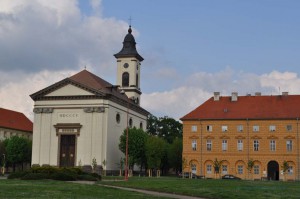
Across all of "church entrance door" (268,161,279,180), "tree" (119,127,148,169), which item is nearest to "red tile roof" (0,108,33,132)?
"tree" (119,127,148,169)

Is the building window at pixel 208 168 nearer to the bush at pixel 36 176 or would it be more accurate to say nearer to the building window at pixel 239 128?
the building window at pixel 239 128

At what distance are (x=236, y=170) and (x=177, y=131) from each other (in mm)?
44265

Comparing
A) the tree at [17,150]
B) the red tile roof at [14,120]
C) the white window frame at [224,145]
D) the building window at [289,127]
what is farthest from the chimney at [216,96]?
the red tile roof at [14,120]

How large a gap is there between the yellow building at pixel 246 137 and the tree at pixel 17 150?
32.5m

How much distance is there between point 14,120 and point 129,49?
37.8 m

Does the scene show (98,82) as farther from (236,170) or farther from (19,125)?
(19,125)

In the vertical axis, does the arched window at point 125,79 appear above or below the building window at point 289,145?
above

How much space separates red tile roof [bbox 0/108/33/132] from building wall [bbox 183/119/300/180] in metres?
51.2

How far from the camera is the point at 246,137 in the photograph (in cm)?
7806

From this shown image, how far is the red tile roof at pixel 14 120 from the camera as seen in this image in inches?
4492

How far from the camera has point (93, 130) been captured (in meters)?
80.8

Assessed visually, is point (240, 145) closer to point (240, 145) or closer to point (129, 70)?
point (240, 145)

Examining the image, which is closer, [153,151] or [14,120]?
[153,151]

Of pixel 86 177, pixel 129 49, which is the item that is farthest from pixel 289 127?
pixel 129 49
